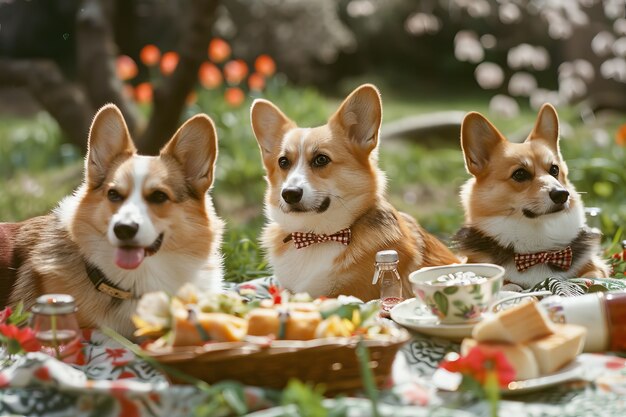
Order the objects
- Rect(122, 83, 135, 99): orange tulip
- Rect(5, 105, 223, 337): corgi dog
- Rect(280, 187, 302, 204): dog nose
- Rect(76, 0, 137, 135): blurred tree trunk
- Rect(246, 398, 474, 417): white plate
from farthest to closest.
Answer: Rect(122, 83, 135, 99): orange tulip
Rect(76, 0, 137, 135): blurred tree trunk
Rect(280, 187, 302, 204): dog nose
Rect(5, 105, 223, 337): corgi dog
Rect(246, 398, 474, 417): white plate

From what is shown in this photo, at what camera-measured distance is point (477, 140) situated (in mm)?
3314

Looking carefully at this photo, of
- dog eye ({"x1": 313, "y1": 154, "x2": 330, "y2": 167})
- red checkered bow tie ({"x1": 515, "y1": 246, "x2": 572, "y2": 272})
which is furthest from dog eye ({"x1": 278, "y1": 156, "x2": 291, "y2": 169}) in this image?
red checkered bow tie ({"x1": 515, "y1": 246, "x2": 572, "y2": 272})

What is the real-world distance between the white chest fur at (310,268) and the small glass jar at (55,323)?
3.29 feet

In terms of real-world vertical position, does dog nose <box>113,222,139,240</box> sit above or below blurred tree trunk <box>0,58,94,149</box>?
below

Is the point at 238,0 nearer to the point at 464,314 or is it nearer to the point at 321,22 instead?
the point at 321,22

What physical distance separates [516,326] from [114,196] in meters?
1.33

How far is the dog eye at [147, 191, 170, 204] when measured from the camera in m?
2.67

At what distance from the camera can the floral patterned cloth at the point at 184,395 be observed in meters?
2.02

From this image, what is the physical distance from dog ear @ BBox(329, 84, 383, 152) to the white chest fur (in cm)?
46

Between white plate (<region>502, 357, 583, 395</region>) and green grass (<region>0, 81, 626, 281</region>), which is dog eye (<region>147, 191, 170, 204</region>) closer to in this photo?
white plate (<region>502, 357, 583, 395</region>)

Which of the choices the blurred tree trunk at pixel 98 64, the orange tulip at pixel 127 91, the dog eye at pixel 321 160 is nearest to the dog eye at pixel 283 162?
the dog eye at pixel 321 160

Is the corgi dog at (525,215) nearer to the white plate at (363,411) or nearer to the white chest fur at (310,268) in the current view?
the white chest fur at (310,268)

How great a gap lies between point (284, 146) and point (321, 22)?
6.74 m

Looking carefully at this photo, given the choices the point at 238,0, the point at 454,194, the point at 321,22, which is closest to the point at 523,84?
the point at 454,194
